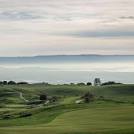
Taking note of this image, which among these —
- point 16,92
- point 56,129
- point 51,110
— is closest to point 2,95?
point 16,92

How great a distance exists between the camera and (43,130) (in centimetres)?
5378

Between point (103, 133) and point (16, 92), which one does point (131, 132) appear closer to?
point (103, 133)

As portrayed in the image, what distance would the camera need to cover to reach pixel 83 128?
5538 centimetres

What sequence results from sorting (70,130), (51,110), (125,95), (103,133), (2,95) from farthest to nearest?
1. (125,95)
2. (2,95)
3. (51,110)
4. (70,130)
5. (103,133)

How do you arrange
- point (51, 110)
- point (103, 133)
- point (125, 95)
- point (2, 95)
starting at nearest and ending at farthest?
1. point (103, 133)
2. point (51, 110)
3. point (2, 95)
4. point (125, 95)

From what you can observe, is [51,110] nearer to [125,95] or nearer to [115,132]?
[115,132]

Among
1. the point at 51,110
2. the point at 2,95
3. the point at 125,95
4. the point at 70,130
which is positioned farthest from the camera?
the point at 125,95

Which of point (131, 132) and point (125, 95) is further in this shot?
point (125, 95)

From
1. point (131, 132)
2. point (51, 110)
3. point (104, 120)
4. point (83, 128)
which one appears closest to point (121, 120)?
point (104, 120)

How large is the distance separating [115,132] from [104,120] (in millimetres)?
17013

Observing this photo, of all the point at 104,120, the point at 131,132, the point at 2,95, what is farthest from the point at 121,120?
the point at 2,95

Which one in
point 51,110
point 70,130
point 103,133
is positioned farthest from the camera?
point 51,110

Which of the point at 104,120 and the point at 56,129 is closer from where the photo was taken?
the point at 56,129

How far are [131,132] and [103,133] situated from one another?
116 inches
